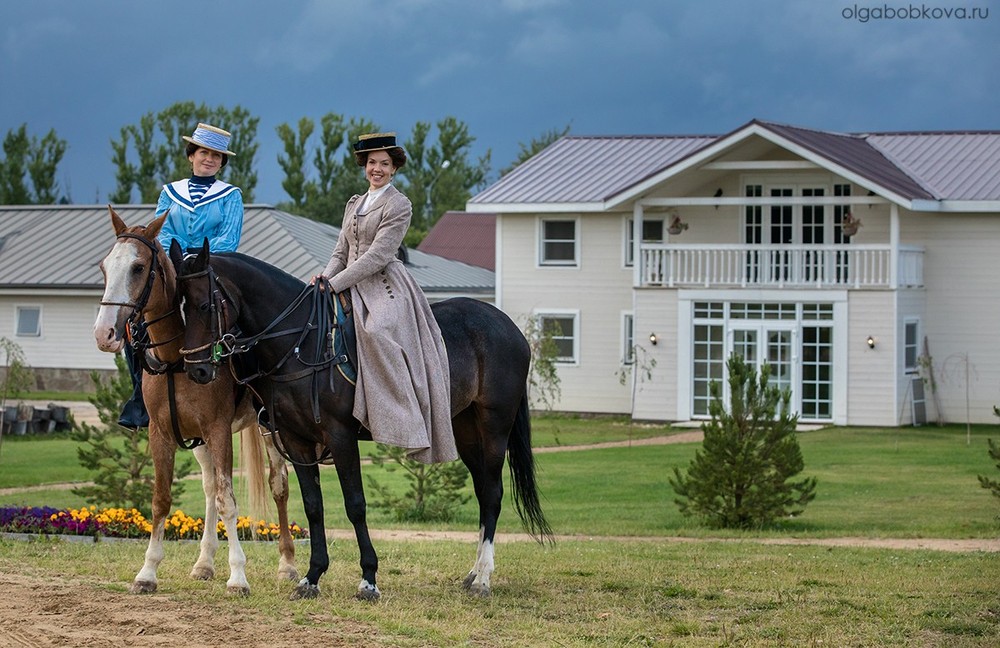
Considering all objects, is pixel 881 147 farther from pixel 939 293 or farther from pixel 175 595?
pixel 175 595

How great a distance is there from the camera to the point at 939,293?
3253 centimetres

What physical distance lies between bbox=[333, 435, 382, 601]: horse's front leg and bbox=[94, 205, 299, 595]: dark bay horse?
2.26 ft

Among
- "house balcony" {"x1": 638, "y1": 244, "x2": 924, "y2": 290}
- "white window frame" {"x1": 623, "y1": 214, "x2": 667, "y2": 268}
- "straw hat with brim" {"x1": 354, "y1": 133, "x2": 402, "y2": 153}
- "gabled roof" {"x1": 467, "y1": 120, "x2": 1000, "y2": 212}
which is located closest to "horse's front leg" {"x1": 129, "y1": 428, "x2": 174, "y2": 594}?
"straw hat with brim" {"x1": 354, "y1": 133, "x2": 402, "y2": 153}

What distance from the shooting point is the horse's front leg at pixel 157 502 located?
8.48 meters

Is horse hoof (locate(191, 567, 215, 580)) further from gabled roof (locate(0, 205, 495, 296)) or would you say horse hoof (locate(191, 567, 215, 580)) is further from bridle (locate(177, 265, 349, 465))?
gabled roof (locate(0, 205, 495, 296))

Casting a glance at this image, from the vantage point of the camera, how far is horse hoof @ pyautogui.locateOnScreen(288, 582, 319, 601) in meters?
8.45

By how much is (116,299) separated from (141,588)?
6.22 feet

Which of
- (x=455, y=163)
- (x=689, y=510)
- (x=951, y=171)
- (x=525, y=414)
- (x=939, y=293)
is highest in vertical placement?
(x=455, y=163)

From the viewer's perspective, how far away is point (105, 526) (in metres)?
12.4

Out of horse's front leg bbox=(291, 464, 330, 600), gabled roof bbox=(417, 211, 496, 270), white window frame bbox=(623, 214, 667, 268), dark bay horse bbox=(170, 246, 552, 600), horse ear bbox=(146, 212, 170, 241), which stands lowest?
horse's front leg bbox=(291, 464, 330, 600)

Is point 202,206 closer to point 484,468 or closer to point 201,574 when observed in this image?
point 201,574

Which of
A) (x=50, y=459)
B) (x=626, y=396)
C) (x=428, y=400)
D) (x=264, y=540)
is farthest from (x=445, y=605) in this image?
(x=626, y=396)

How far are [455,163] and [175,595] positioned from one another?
71501 millimetres

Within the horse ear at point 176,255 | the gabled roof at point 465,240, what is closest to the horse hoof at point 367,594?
the horse ear at point 176,255
